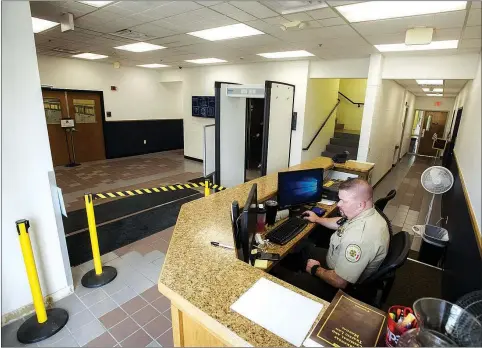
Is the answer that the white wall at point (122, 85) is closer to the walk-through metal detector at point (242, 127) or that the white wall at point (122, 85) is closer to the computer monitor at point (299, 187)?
the walk-through metal detector at point (242, 127)

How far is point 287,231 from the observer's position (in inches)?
82.7

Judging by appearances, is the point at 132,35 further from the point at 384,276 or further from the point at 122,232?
the point at 384,276

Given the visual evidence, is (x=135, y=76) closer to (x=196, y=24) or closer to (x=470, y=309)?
(x=196, y=24)

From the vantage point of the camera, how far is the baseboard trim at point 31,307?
2.08 m

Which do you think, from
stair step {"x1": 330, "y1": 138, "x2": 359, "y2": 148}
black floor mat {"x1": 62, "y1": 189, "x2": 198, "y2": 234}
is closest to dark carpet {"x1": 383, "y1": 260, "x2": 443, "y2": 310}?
black floor mat {"x1": 62, "y1": 189, "x2": 198, "y2": 234}

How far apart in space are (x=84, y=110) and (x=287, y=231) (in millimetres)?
7403

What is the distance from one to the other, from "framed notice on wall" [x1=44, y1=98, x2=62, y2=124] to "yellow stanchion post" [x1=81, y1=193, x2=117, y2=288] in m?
5.52

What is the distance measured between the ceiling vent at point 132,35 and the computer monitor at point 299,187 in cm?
332

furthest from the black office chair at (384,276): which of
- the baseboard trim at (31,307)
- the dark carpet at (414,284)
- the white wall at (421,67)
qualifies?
the white wall at (421,67)

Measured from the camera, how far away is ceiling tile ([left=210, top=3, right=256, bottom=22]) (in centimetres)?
272

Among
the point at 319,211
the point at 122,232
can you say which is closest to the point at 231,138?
the point at 122,232

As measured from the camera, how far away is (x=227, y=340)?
0.98m

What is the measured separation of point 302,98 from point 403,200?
3.12 m

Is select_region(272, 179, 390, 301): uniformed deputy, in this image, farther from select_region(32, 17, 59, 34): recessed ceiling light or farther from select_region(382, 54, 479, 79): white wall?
select_region(32, 17, 59, 34): recessed ceiling light
